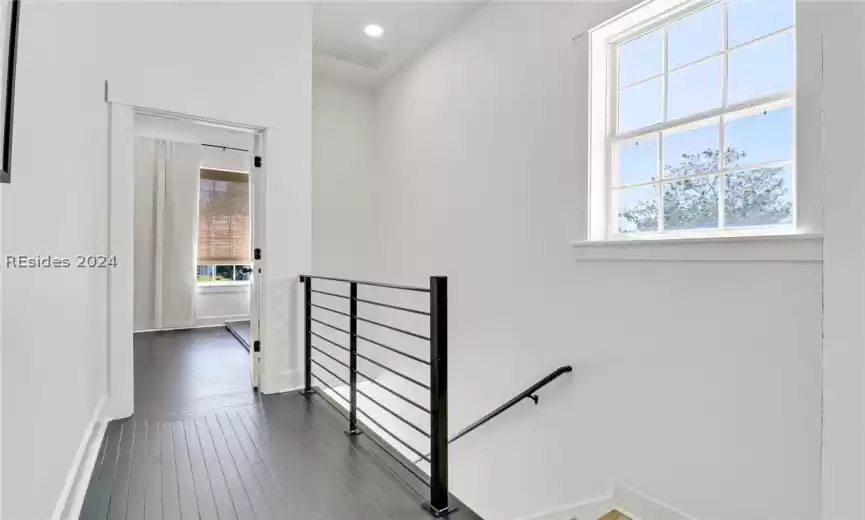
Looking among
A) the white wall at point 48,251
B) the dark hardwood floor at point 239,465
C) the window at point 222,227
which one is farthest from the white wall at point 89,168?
the window at point 222,227

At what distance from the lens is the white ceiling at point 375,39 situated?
3395mm

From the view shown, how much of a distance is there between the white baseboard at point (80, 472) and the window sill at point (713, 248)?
2614 mm

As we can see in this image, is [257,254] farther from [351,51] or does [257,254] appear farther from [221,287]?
[221,287]

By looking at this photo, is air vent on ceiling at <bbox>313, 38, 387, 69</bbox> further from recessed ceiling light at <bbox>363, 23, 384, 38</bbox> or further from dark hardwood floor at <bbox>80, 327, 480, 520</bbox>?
dark hardwood floor at <bbox>80, 327, 480, 520</bbox>

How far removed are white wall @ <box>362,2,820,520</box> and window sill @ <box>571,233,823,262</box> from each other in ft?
0.09

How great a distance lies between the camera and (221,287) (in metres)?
6.24

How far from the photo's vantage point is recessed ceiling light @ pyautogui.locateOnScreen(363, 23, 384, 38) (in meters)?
3.67

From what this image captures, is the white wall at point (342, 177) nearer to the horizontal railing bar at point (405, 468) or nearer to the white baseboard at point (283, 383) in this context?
the white baseboard at point (283, 383)

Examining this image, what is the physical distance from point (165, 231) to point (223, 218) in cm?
77

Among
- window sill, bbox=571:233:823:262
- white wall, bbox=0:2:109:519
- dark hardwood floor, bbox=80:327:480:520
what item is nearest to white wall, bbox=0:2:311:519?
white wall, bbox=0:2:109:519

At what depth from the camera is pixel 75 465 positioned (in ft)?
5.68

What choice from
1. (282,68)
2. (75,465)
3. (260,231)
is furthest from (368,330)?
(75,465)

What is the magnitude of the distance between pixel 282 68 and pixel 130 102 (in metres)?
1.05

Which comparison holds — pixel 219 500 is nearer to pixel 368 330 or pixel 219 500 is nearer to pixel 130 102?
pixel 130 102
